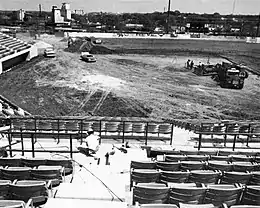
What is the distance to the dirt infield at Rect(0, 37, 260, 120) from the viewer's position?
2188cm

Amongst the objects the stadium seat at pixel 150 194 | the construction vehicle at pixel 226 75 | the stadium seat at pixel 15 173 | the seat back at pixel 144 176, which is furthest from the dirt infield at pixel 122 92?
the stadium seat at pixel 150 194

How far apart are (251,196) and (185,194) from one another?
1201mm

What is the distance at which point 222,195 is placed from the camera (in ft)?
17.2

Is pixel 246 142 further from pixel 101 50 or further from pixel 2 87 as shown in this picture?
pixel 101 50

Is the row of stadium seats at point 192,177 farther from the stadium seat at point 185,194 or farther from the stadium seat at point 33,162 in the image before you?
the stadium seat at point 33,162

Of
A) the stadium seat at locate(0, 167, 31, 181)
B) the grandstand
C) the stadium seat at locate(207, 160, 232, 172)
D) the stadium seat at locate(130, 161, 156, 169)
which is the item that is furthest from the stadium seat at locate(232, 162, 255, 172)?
the grandstand

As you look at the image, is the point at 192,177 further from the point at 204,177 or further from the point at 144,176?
the point at 144,176

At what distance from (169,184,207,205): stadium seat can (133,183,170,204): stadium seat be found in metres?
0.11

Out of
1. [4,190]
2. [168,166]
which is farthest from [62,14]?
[4,190]

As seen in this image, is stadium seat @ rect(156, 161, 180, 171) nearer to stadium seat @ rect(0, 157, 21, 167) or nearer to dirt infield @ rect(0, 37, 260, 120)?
stadium seat @ rect(0, 157, 21, 167)

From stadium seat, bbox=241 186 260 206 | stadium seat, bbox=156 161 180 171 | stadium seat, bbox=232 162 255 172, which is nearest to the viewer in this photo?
stadium seat, bbox=241 186 260 206

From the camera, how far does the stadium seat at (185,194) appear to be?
16.9ft

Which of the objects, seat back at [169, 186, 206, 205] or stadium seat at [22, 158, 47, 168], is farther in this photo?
stadium seat at [22, 158, 47, 168]

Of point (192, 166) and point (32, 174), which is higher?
point (32, 174)
